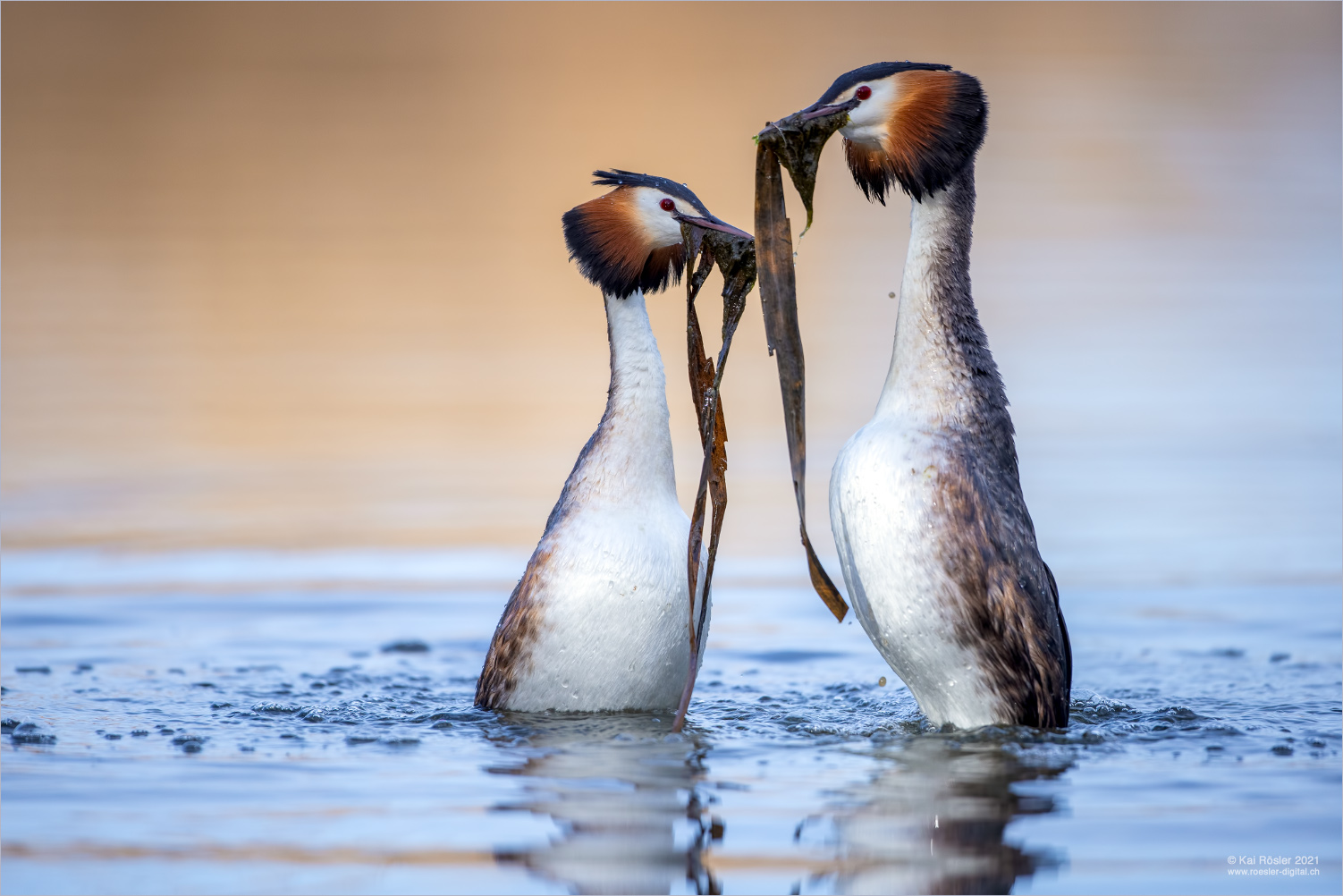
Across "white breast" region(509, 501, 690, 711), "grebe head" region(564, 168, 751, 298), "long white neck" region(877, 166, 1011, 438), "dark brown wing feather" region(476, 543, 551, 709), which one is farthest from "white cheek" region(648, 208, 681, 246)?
"dark brown wing feather" region(476, 543, 551, 709)

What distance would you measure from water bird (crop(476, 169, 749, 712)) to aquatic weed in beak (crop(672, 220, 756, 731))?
65mm

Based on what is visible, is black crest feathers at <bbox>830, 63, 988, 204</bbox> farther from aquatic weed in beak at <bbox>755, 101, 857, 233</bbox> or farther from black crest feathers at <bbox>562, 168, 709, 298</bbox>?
black crest feathers at <bbox>562, 168, 709, 298</bbox>

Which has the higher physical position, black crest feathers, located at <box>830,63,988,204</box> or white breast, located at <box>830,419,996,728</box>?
black crest feathers, located at <box>830,63,988,204</box>

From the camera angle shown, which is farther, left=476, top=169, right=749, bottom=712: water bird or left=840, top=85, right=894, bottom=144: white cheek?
left=476, top=169, right=749, bottom=712: water bird

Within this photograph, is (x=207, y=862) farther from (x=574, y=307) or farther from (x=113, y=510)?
(x=574, y=307)

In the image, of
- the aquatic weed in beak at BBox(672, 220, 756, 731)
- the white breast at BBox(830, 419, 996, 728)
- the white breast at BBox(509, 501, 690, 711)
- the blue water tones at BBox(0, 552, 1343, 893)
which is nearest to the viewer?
the blue water tones at BBox(0, 552, 1343, 893)

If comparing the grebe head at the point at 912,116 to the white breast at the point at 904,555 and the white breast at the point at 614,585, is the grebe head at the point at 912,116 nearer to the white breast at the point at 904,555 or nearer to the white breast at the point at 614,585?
the white breast at the point at 904,555

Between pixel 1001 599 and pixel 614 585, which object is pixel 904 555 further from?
pixel 614 585

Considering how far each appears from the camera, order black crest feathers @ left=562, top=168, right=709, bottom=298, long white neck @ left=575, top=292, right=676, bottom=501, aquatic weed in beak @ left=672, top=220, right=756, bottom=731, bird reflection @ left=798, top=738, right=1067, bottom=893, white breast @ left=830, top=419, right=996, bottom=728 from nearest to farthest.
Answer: bird reflection @ left=798, top=738, right=1067, bottom=893
white breast @ left=830, top=419, right=996, bottom=728
aquatic weed in beak @ left=672, top=220, right=756, bottom=731
long white neck @ left=575, top=292, right=676, bottom=501
black crest feathers @ left=562, top=168, right=709, bottom=298

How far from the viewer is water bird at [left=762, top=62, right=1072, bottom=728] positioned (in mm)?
6203

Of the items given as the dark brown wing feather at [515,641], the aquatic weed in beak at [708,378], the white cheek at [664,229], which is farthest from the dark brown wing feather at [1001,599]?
the dark brown wing feather at [515,641]

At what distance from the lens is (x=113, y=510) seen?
11602mm

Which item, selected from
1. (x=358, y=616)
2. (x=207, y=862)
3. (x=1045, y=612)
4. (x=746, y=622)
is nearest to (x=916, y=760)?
(x=1045, y=612)

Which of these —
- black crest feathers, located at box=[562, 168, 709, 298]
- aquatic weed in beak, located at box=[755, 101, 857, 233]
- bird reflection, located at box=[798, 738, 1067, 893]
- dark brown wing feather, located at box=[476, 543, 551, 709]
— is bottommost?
bird reflection, located at box=[798, 738, 1067, 893]
